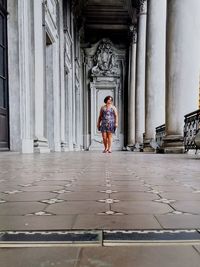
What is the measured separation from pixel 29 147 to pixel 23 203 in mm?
6213

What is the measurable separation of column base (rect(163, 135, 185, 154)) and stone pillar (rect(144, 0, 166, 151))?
3314 millimetres

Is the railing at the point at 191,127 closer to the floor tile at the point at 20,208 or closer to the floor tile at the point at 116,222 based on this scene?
the floor tile at the point at 20,208

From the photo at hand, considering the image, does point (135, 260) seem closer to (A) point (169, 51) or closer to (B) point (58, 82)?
(A) point (169, 51)

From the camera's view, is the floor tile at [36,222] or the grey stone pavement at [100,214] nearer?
the grey stone pavement at [100,214]

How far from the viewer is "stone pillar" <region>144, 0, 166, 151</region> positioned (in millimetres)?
11867

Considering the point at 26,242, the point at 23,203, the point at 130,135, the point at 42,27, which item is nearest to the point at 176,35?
the point at 42,27

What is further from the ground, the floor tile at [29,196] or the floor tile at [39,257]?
the floor tile at [39,257]

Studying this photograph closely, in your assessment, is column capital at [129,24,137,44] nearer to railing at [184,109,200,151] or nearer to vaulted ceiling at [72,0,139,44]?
vaulted ceiling at [72,0,139,44]

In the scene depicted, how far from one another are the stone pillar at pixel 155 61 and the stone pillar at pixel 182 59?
369cm

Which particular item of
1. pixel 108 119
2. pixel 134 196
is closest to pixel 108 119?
pixel 108 119

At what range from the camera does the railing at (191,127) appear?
696cm

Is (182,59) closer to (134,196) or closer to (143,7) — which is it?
(134,196)

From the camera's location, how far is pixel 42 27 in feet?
30.2

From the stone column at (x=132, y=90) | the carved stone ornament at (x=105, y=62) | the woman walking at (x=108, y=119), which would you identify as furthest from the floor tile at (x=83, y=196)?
the carved stone ornament at (x=105, y=62)
